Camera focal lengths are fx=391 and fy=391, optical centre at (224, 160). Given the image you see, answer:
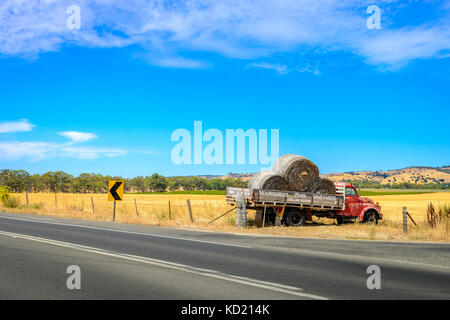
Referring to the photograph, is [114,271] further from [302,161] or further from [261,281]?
[302,161]

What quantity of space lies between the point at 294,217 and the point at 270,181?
2.10 meters

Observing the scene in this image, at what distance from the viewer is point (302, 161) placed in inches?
738

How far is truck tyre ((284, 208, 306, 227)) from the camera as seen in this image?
60.3 ft

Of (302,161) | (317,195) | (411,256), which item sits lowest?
(411,256)

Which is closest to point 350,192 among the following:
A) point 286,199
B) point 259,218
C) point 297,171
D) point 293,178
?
point 297,171

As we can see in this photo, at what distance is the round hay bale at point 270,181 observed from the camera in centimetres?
1842

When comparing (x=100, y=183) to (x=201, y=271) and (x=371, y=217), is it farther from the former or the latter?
(x=201, y=271)

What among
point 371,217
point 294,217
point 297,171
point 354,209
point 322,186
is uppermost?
point 297,171

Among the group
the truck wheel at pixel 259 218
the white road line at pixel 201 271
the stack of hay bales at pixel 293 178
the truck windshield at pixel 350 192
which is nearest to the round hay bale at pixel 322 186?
the stack of hay bales at pixel 293 178

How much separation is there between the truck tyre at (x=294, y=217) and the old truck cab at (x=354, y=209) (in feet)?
6.29

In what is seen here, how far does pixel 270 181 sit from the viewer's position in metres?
18.5

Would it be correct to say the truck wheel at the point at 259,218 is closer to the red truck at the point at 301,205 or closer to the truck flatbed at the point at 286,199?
the red truck at the point at 301,205
